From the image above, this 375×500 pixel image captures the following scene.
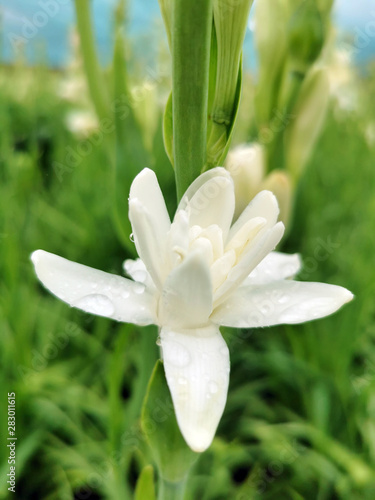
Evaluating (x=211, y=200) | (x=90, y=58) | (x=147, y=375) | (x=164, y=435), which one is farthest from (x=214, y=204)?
(x=90, y=58)

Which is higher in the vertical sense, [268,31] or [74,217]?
[268,31]

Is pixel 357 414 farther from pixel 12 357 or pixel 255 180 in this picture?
pixel 12 357

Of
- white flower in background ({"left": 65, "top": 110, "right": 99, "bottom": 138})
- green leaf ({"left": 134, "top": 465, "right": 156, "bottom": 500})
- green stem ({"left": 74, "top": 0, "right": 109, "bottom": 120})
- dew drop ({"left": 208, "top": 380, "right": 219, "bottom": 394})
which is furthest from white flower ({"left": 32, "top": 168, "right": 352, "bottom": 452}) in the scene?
white flower in background ({"left": 65, "top": 110, "right": 99, "bottom": 138})

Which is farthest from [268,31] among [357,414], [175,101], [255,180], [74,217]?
[74,217]

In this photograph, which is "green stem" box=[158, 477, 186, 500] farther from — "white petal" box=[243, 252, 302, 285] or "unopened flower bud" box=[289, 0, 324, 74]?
"unopened flower bud" box=[289, 0, 324, 74]

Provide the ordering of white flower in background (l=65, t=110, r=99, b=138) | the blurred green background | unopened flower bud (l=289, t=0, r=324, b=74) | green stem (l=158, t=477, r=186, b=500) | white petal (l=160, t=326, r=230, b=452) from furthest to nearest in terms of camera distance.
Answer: white flower in background (l=65, t=110, r=99, b=138) → the blurred green background → unopened flower bud (l=289, t=0, r=324, b=74) → green stem (l=158, t=477, r=186, b=500) → white petal (l=160, t=326, r=230, b=452)

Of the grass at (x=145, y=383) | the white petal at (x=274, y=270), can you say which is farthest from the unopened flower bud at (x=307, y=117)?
the white petal at (x=274, y=270)
